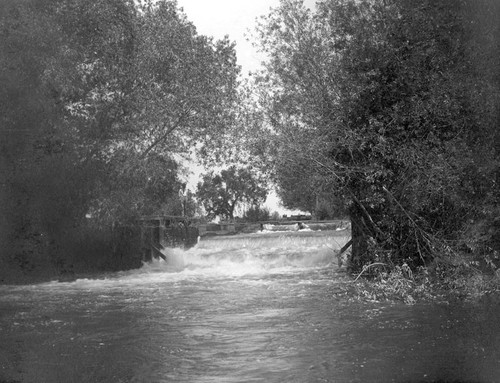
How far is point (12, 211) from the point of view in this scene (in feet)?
63.3

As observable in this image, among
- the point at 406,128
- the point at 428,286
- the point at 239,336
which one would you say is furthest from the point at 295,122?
the point at 239,336

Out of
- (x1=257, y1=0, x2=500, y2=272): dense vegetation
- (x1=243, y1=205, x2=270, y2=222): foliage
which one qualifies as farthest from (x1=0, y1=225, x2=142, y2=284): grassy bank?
(x1=243, y1=205, x2=270, y2=222): foliage

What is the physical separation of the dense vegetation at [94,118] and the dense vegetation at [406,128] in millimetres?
6366

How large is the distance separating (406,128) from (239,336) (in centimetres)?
788

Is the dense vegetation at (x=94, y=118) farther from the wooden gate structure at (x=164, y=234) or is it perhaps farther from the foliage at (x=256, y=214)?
the foliage at (x=256, y=214)

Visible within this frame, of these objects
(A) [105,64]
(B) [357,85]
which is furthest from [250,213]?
(B) [357,85]

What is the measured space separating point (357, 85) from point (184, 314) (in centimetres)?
704

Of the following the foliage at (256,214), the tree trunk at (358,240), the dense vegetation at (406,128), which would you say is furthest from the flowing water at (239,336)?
the foliage at (256,214)

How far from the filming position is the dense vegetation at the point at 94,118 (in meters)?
19.2

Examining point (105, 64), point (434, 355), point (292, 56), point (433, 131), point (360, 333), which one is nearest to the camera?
point (434, 355)

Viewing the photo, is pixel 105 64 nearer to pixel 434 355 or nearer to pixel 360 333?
pixel 360 333

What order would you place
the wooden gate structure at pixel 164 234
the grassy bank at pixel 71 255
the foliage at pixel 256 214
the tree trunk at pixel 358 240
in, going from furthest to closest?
the foliage at pixel 256 214
the wooden gate structure at pixel 164 234
the grassy bank at pixel 71 255
the tree trunk at pixel 358 240

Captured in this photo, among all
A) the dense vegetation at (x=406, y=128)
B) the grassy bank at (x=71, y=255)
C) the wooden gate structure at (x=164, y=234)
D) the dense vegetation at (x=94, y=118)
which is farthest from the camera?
the wooden gate structure at (x=164, y=234)

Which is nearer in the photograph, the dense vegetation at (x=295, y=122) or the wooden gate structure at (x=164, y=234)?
the dense vegetation at (x=295, y=122)
